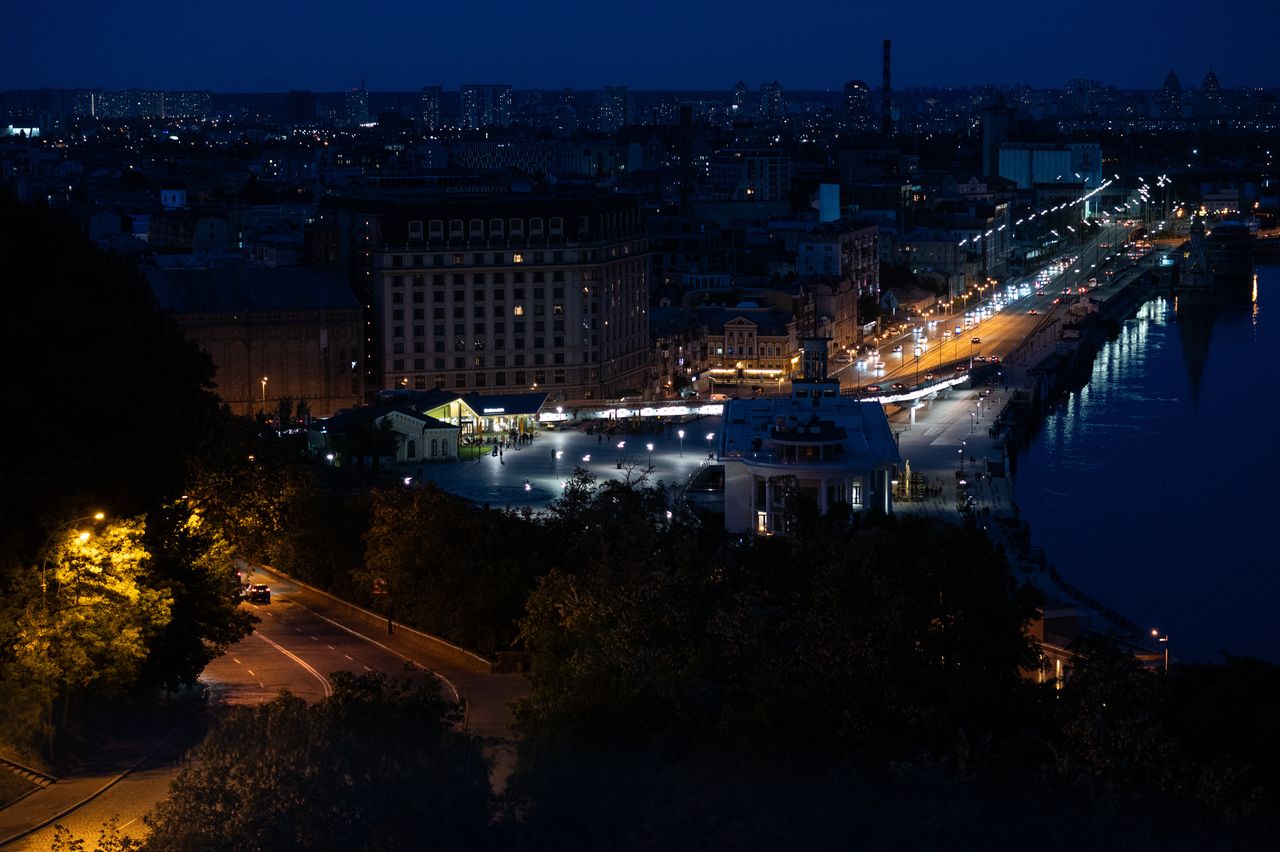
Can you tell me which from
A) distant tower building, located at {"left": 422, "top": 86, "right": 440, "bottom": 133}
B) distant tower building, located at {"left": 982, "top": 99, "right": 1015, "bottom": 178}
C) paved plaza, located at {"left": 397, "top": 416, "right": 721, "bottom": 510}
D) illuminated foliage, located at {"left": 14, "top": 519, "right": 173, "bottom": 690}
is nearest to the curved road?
illuminated foliage, located at {"left": 14, "top": 519, "right": 173, "bottom": 690}

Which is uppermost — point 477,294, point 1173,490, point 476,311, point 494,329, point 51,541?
point 477,294

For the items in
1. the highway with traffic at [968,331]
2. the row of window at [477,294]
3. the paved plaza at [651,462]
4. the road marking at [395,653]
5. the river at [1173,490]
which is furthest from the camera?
the highway with traffic at [968,331]

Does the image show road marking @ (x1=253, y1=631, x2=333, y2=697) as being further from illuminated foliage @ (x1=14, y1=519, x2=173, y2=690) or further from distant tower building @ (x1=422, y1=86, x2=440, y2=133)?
distant tower building @ (x1=422, y1=86, x2=440, y2=133)

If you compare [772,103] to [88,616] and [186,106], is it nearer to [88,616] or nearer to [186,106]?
[186,106]

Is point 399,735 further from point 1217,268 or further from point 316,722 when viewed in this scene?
point 1217,268

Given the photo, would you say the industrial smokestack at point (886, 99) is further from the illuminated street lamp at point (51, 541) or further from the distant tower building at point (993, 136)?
the illuminated street lamp at point (51, 541)

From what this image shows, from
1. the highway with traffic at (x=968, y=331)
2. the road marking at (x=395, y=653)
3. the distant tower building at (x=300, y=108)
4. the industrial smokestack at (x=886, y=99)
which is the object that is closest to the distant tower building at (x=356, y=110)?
the distant tower building at (x=300, y=108)

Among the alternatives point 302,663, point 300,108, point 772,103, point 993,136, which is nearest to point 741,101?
point 772,103
